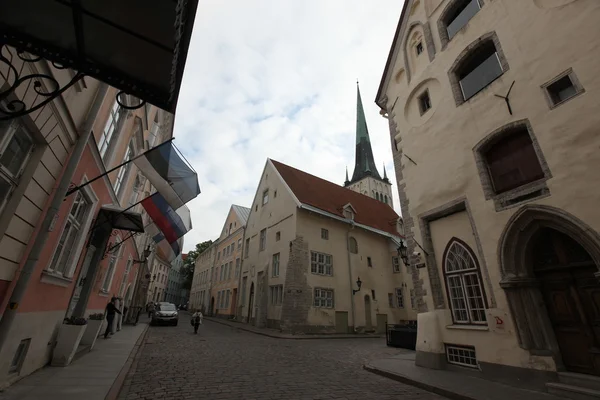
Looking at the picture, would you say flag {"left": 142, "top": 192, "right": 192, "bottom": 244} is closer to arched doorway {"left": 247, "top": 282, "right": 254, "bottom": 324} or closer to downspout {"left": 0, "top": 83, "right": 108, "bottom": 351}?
downspout {"left": 0, "top": 83, "right": 108, "bottom": 351}

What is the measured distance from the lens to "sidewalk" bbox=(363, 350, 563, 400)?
5.72 m

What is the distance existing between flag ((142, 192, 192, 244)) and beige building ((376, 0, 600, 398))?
8748mm

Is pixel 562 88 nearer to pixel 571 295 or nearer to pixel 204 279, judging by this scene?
pixel 571 295

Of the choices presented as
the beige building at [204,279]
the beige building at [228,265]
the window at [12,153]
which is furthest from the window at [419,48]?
the beige building at [204,279]

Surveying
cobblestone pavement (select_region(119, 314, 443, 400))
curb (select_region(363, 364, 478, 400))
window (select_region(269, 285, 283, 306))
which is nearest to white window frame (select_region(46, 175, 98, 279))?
cobblestone pavement (select_region(119, 314, 443, 400))

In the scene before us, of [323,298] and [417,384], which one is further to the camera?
[323,298]

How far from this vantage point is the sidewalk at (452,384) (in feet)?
18.8

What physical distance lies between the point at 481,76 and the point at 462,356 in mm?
8446

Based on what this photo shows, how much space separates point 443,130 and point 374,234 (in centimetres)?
1729

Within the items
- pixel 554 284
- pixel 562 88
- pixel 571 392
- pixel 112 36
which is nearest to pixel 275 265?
pixel 554 284

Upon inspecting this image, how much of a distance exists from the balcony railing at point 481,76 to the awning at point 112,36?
8891 mm

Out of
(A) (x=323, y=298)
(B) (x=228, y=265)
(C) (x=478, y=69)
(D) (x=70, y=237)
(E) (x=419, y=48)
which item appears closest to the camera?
(D) (x=70, y=237)

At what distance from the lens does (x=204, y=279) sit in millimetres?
40938

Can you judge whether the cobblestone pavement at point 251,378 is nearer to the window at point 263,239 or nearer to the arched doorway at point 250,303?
the arched doorway at point 250,303
